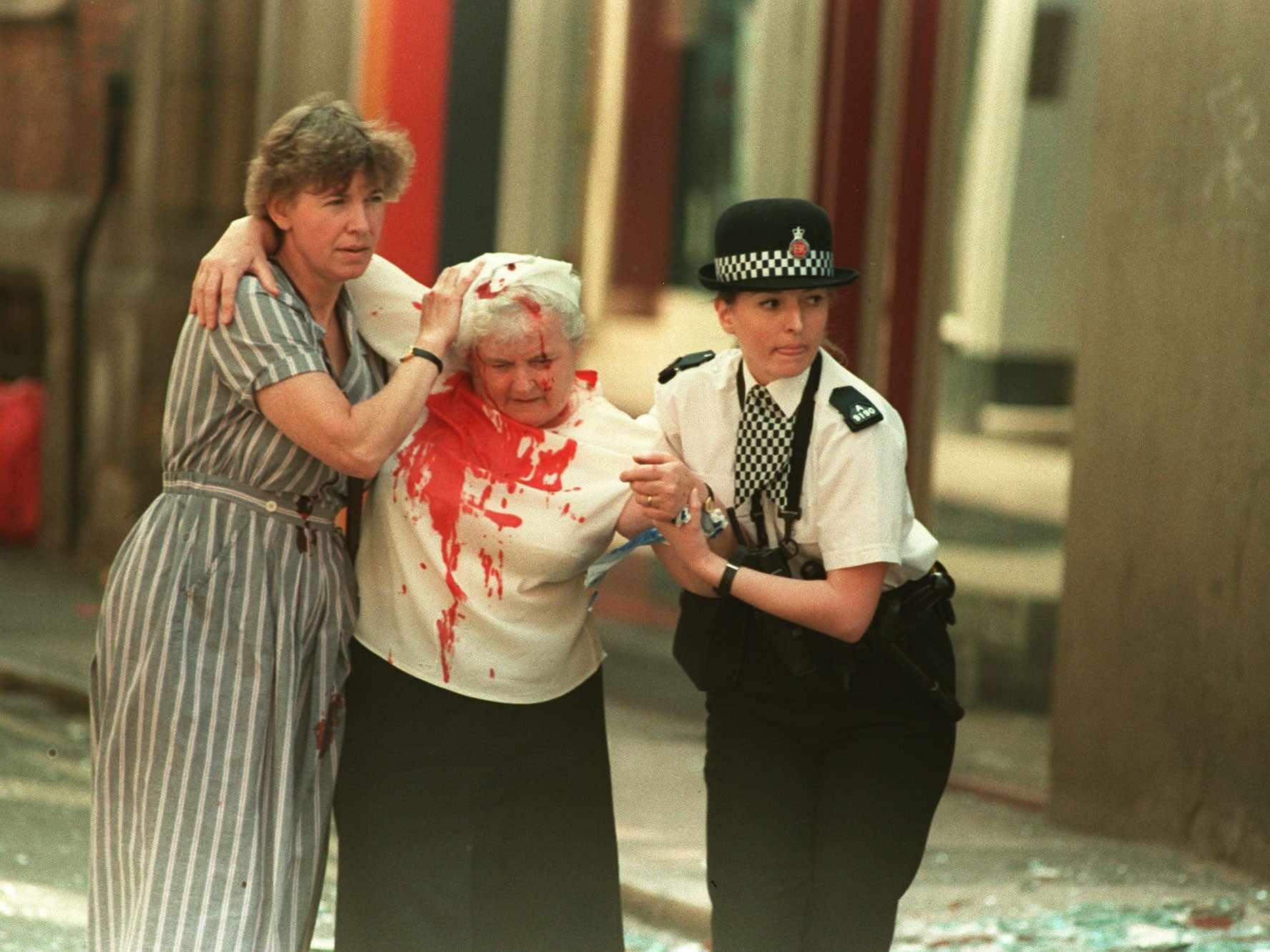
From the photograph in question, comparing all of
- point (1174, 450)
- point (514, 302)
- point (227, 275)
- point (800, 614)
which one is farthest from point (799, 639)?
point (1174, 450)

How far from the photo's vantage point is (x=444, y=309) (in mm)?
3170

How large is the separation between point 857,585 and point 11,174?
926cm

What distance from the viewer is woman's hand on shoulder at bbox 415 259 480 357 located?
123 inches

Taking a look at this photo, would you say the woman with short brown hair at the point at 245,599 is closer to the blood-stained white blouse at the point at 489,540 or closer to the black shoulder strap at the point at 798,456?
the blood-stained white blouse at the point at 489,540

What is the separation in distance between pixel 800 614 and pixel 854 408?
35 cm

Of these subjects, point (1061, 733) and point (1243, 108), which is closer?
point (1243, 108)

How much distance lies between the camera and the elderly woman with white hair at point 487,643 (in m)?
3.19

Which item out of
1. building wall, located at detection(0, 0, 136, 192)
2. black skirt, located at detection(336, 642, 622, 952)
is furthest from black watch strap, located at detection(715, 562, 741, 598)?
building wall, located at detection(0, 0, 136, 192)

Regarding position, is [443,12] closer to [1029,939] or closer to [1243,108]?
[1243,108]

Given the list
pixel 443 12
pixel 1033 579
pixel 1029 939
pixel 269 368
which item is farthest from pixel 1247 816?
pixel 443 12

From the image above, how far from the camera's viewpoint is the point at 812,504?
3.01 metres

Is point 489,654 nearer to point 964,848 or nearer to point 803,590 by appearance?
point 803,590

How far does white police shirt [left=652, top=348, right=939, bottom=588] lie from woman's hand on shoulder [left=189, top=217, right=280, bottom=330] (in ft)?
2.40

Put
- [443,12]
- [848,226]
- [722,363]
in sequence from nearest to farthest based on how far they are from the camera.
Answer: [722,363], [848,226], [443,12]
